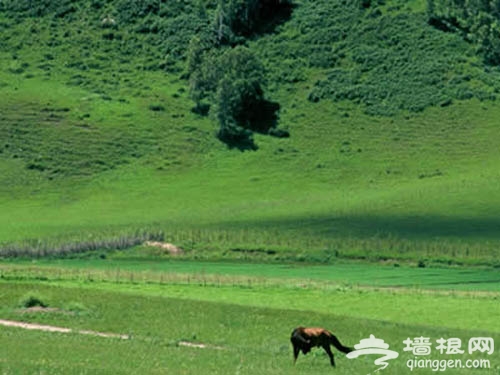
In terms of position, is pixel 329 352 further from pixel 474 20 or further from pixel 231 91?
pixel 474 20

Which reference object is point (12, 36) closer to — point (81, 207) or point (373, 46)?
point (373, 46)

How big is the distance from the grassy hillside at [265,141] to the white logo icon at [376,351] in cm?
3758

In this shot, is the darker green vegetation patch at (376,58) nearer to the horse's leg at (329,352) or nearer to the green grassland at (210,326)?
the green grassland at (210,326)

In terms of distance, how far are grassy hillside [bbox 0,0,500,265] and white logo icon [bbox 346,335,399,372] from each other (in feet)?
123

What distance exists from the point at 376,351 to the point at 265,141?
84.1 m

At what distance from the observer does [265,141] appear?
4476 inches

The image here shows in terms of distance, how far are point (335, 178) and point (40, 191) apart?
23079 millimetres

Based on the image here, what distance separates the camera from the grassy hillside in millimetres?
79938

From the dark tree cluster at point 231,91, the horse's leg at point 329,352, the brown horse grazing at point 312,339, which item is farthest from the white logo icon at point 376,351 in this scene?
the dark tree cluster at point 231,91

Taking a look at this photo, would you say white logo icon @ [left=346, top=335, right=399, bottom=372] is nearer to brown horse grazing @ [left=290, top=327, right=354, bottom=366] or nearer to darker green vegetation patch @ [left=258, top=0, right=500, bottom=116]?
brown horse grazing @ [left=290, top=327, right=354, bottom=366]

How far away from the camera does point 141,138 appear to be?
112375mm

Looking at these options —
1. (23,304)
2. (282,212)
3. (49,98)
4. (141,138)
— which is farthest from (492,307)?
(49,98)

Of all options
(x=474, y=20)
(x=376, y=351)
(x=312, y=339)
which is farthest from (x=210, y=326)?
(x=474, y=20)

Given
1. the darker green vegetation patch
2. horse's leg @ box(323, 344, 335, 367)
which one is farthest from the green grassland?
the darker green vegetation patch
